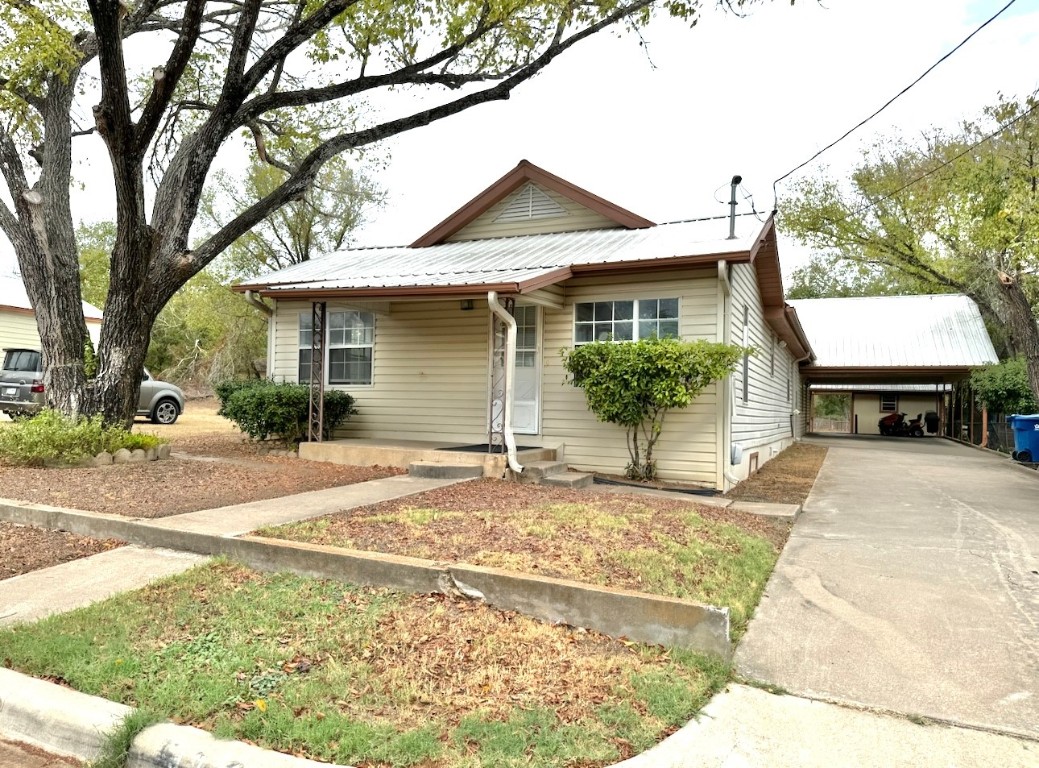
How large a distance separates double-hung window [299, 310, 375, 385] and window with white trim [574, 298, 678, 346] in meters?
4.02

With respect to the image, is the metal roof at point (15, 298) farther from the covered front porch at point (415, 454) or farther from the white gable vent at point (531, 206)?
the white gable vent at point (531, 206)

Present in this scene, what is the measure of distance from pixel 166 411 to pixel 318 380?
8.78m

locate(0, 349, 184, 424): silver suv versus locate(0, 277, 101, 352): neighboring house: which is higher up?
locate(0, 277, 101, 352): neighboring house

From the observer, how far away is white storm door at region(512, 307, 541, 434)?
34.1ft

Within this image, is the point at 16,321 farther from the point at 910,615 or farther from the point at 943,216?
the point at 943,216

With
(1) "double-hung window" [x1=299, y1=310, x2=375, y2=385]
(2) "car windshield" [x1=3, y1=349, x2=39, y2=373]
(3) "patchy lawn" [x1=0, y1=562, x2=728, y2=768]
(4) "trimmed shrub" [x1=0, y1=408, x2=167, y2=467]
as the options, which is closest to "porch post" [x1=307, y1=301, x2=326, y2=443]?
(1) "double-hung window" [x1=299, y1=310, x2=375, y2=385]

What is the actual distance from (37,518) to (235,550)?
233cm

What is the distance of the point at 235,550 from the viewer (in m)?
4.73

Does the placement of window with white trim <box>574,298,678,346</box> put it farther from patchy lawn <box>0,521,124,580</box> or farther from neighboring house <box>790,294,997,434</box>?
neighboring house <box>790,294,997,434</box>

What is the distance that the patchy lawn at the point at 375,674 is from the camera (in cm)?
261

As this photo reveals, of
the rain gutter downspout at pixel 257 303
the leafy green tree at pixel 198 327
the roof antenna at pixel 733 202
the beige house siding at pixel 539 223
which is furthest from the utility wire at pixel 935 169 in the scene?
the leafy green tree at pixel 198 327

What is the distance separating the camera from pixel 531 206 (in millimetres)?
12680

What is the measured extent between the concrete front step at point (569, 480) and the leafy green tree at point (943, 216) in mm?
10931

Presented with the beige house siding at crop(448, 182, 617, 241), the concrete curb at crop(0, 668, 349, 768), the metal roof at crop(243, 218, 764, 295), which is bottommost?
the concrete curb at crop(0, 668, 349, 768)
